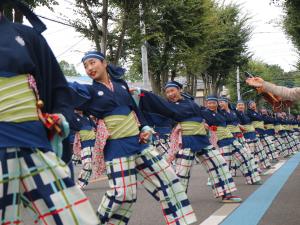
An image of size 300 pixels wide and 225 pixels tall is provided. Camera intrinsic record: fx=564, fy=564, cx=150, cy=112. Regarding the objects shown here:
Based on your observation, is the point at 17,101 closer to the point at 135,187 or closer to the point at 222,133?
the point at 135,187

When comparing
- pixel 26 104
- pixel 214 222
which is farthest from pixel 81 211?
pixel 214 222

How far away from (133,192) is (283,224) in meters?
1.94

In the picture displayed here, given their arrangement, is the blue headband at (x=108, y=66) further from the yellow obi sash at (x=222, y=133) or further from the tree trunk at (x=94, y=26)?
the tree trunk at (x=94, y=26)

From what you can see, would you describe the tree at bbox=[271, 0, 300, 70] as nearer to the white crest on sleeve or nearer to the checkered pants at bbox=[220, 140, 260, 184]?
the checkered pants at bbox=[220, 140, 260, 184]

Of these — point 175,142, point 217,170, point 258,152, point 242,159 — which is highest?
point 175,142

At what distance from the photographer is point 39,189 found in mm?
2680

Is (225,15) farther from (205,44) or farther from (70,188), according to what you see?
(70,188)

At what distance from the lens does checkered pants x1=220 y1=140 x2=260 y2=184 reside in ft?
32.5

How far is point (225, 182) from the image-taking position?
774cm

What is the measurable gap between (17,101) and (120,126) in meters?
2.20

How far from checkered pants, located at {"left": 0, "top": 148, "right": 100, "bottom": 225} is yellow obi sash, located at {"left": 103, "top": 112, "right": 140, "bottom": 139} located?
A: 2.14 m

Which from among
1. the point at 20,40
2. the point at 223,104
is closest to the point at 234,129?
the point at 223,104

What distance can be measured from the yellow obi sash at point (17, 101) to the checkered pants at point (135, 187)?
79.1 inches

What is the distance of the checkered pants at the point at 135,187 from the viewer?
466 centimetres
